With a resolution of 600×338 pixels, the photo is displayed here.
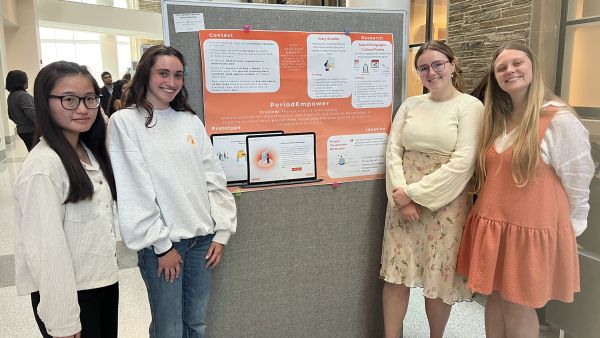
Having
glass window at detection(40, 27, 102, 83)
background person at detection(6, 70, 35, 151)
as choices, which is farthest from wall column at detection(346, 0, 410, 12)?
glass window at detection(40, 27, 102, 83)

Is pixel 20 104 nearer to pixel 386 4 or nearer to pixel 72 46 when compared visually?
pixel 386 4

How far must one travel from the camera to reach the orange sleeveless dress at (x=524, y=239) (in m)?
1.65

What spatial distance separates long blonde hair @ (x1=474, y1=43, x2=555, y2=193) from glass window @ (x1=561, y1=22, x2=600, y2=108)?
950 millimetres

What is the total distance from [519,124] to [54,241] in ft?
5.50

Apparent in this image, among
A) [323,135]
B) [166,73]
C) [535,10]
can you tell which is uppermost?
[535,10]

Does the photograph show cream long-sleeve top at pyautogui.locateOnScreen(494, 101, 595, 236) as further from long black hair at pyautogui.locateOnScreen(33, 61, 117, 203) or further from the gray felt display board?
long black hair at pyautogui.locateOnScreen(33, 61, 117, 203)

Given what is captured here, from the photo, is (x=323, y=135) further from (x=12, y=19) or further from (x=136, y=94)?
(x=12, y=19)

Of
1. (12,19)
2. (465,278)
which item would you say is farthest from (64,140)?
(12,19)

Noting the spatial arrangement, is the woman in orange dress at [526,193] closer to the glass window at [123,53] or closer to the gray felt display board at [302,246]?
the gray felt display board at [302,246]

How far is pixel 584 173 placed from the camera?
1.59m

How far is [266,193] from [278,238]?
0.76 ft

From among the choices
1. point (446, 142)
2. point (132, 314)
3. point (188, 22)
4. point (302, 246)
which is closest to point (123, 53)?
point (132, 314)

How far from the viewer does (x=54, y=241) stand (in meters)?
1.19

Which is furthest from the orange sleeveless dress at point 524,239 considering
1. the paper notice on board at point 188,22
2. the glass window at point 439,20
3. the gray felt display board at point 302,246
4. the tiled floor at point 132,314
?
the glass window at point 439,20
